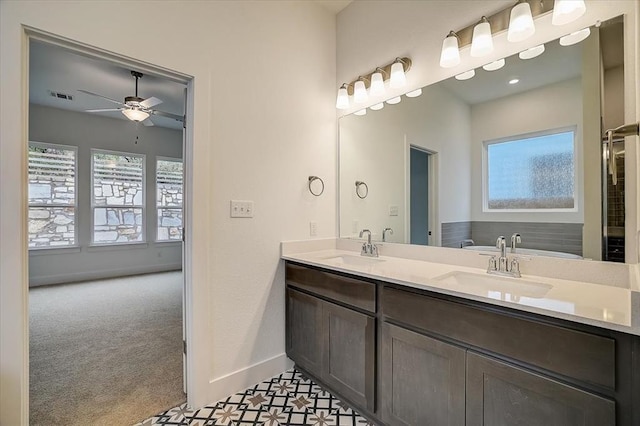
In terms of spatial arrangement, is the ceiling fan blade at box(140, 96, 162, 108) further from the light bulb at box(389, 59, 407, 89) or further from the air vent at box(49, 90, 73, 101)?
the light bulb at box(389, 59, 407, 89)

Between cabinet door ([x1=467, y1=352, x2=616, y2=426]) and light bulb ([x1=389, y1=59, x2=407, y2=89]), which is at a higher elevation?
light bulb ([x1=389, y1=59, x2=407, y2=89])

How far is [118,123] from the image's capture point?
535 centimetres

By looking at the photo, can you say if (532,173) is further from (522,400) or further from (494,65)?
(522,400)

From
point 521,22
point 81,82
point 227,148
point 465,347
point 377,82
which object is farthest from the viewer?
point 81,82

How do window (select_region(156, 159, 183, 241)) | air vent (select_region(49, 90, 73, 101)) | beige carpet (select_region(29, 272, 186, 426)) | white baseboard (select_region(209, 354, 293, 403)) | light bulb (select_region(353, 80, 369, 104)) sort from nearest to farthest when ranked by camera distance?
beige carpet (select_region(29, 272, 186, 426)) < white baseboard (select_region(209, 354, 293, 403)) < light bulb (select_region(353, 80, 369, 104)) < air vent (select_region(49, 90, 73, 101)) < window (select_region(156, 159, 183, 241))

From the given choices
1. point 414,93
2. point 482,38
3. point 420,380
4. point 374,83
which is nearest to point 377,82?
point 374,83

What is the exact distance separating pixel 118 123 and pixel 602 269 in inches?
260

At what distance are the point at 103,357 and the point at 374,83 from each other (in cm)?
305

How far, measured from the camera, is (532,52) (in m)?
1.53

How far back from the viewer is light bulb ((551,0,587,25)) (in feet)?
4.38

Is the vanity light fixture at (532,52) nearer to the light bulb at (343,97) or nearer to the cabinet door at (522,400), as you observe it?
the light bulb at (343,97)

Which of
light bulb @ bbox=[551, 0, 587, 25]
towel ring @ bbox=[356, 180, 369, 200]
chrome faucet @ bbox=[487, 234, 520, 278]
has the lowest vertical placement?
chrome faucet @ bbox=[487, 234, 520, 278]

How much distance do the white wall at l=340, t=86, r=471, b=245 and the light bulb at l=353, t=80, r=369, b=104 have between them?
132 millimetres

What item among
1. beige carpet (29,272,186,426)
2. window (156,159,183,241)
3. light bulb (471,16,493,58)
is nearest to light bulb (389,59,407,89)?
light bulb (471,16,493,58)
